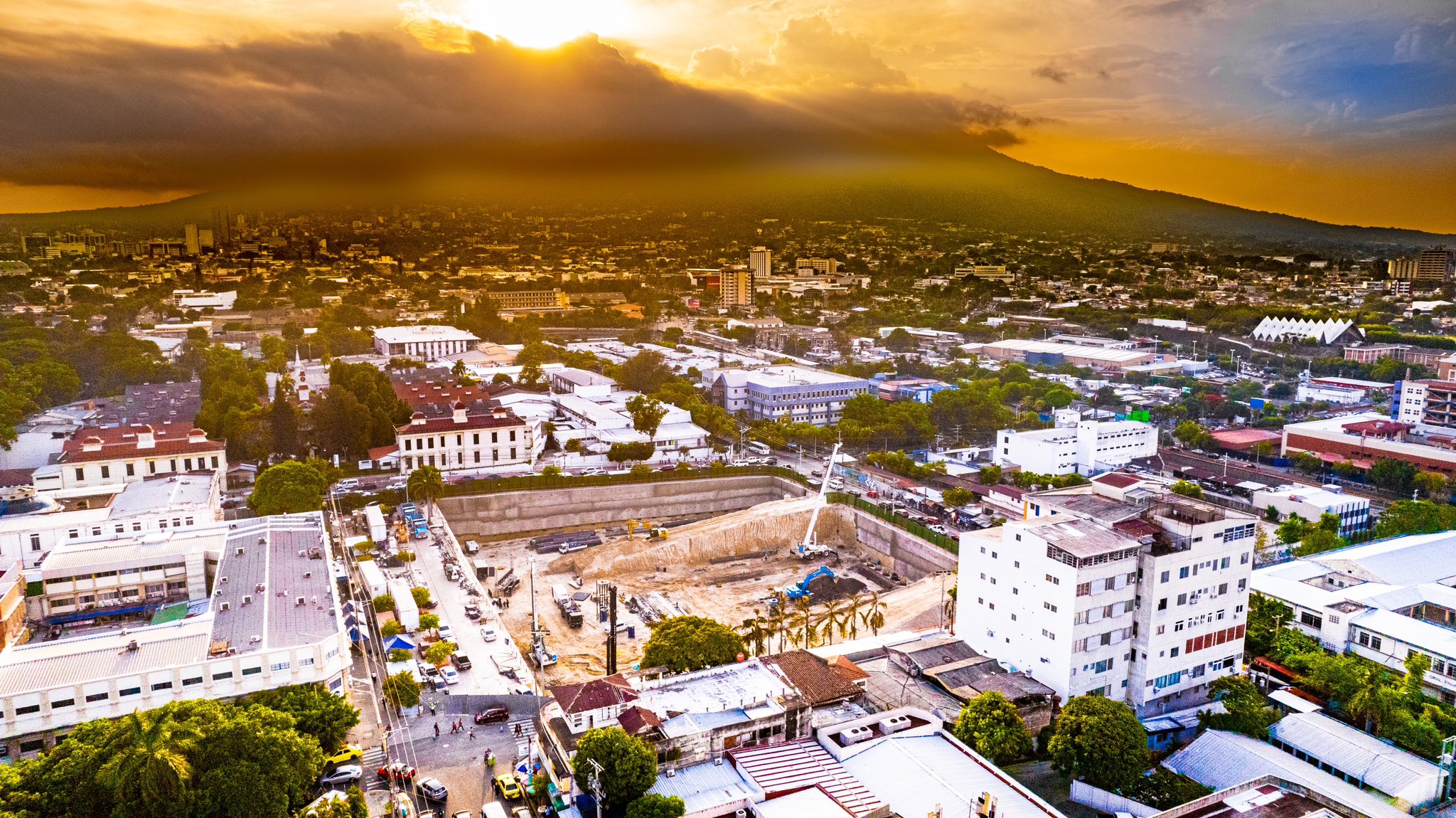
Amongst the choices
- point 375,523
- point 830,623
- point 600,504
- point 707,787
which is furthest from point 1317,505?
point 375,523

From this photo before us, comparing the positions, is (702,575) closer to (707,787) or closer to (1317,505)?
(707,787)

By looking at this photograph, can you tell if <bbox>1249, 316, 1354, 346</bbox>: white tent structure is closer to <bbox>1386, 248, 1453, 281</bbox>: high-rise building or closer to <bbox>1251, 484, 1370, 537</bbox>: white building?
<bbox>1386, 248, 1453, 281</bbox>: high-rise building

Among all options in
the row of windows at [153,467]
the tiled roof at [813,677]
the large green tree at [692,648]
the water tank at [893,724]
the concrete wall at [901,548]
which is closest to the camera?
the water tank at [893,724]

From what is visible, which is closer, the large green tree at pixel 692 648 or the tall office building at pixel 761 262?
the large green tree at pixel 692 648

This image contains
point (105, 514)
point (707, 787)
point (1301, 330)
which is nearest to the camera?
point (707, 787)

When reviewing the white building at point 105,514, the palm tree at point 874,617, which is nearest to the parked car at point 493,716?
the palm tree at point 874,617

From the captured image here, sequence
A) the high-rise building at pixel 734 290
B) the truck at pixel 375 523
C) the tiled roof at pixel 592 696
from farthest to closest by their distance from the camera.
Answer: the high-rise building at pixel 734 290, the truck at pixel 375 523, the tiled roof at pixel 592 696

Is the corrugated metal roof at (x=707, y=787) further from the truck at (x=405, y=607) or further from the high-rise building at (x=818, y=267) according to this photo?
the high-rise building at (x=818, y=267)
